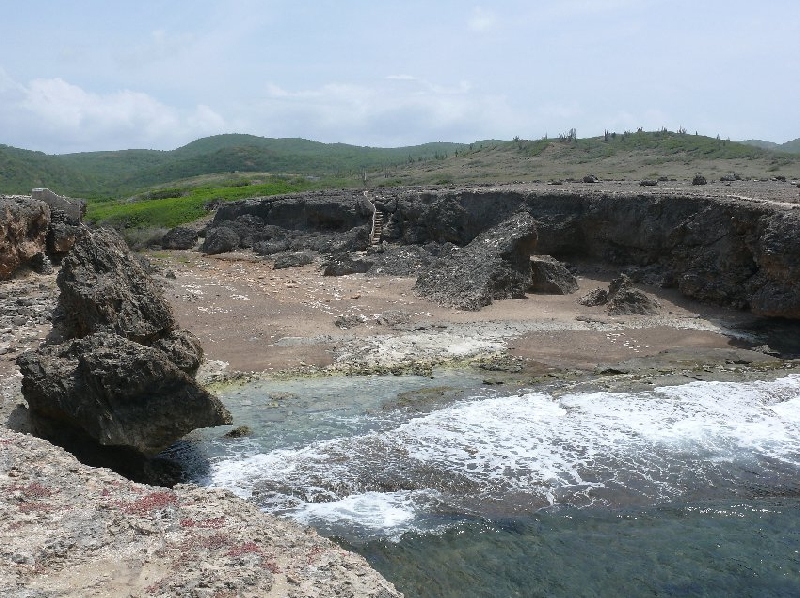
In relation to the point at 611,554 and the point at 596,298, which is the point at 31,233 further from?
the point at 611,554

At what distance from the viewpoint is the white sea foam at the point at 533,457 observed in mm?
10641

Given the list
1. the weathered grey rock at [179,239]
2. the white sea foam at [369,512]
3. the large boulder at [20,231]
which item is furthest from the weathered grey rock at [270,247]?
the white sea foam at [369,512]

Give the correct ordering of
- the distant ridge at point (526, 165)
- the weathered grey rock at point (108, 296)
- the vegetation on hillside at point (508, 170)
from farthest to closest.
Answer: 1. the distant ridge at point (526, 165)
2. the vegetation on hillside at point (508, 170)
3. the weathered grey rock at point (108, 296)

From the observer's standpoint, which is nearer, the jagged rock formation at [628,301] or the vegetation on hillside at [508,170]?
the jagged rock formation at [628,301]

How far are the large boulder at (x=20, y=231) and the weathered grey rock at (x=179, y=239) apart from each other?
14.5m

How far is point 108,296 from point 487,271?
42.5 feet

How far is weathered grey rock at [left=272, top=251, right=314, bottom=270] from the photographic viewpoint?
30781 millimetres

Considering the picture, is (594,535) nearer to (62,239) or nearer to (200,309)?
(200,309)

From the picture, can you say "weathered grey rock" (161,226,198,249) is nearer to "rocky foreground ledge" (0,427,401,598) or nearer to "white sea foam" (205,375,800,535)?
"white sea foam" (205,375,800,535)

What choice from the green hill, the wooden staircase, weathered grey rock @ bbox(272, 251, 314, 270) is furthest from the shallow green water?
the green hill

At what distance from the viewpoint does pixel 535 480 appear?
36.5ft

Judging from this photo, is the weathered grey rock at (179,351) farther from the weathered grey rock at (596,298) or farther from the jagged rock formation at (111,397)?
the weathered grey rock at (596,298)

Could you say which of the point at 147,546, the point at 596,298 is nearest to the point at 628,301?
the point at 596,298

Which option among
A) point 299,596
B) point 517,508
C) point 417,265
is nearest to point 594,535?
point 517,508
